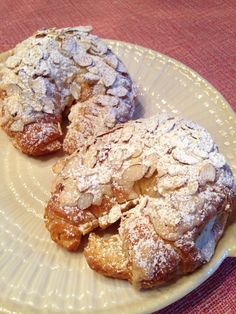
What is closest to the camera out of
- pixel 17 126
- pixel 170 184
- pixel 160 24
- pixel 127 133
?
pixel 170 184

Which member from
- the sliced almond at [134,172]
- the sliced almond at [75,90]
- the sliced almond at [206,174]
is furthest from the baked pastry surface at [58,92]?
the sliced almond at [206,174]

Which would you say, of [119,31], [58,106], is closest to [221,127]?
[58,106]

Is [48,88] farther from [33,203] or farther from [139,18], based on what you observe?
[139,18]

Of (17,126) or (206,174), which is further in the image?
(17,126)

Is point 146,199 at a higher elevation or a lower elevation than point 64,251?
higher

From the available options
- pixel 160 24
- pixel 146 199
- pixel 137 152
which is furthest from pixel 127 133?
pixel 160 24

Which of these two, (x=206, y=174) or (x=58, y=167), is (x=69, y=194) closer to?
(x=58, y=167)

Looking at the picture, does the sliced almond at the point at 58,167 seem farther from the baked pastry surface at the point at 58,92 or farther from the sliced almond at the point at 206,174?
the sliced almond at the point at 206,174
